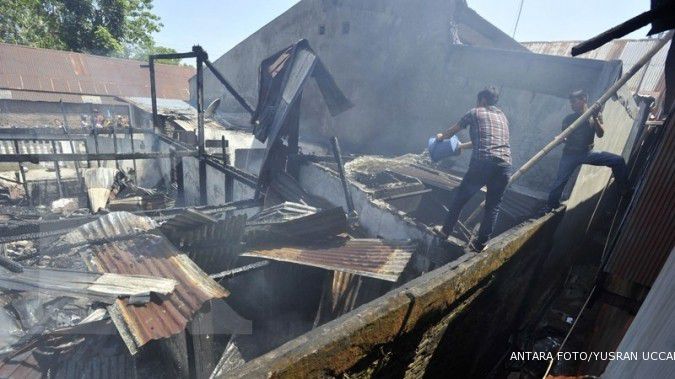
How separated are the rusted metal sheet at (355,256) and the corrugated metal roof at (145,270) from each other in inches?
39.1

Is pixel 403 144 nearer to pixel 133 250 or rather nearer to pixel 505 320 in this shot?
pixel 505 320

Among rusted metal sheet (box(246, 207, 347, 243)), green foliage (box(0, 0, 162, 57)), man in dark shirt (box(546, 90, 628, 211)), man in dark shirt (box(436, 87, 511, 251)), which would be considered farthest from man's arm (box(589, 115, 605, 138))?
green foliage (box(0, 0, 162, 57))

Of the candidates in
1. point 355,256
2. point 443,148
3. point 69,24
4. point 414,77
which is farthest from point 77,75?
point 443,148

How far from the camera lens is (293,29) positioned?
40.7 feet

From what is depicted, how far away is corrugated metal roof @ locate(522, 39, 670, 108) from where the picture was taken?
14890 mm

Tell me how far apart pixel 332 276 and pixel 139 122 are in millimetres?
20351

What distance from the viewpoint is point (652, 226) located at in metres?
→ 3.06

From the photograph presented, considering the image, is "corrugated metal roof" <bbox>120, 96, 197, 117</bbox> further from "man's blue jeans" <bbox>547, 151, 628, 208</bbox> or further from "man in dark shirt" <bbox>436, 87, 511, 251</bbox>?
"man's blue jeans" <bbox>547, 151, 628, 208</bbox>

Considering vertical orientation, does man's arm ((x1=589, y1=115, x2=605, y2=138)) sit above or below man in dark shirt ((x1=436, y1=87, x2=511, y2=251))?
above

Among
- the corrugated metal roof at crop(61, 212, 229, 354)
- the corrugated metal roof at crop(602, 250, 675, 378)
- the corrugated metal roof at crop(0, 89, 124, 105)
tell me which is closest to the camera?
the corrugated metal roof at crop(602, 250, 675, 378)

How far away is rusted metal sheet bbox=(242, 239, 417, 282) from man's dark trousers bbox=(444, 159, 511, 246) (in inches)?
35.5

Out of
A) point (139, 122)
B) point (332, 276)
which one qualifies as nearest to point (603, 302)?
point (332, 276)

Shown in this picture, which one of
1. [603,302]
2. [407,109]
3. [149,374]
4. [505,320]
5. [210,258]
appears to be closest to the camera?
[603,302]

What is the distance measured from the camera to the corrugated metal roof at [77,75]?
63.4 ft
